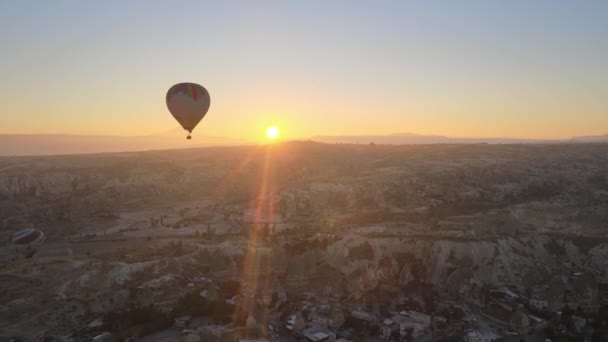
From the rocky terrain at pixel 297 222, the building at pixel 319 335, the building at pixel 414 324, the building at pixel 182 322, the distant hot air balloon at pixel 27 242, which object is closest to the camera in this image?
the building at pixel 319 335

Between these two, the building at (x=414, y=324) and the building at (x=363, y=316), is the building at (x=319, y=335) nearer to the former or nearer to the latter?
the building at (x=363, y=316)

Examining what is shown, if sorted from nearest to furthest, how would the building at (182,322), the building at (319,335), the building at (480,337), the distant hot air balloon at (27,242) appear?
the building at (480,337), the building at (319,335), the building at (182,322), the distant hot air balloon at (27,242)

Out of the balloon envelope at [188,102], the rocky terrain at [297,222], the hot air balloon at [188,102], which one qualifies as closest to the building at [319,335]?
the rocky terrain at [297,222]

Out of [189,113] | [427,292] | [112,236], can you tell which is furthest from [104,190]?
[427,292]

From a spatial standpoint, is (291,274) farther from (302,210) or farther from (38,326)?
(302,210)

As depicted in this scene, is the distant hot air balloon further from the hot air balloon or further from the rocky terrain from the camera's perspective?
the hot air balloon

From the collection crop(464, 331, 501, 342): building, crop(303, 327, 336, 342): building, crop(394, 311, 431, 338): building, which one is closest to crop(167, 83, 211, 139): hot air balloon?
crop(303, 327, 336, 342): building
